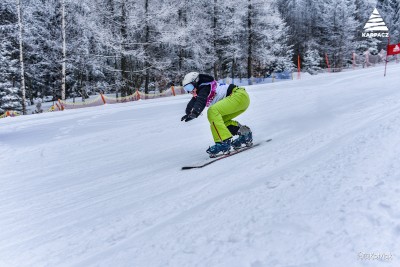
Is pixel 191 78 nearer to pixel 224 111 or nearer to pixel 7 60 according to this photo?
pixel 224 111

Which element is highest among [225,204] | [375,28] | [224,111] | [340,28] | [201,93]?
Answer: [340,28]

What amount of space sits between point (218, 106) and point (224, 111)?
6.4 inches

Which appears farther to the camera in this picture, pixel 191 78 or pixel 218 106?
pixel 218 106

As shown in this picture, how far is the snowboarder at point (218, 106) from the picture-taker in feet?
19.8

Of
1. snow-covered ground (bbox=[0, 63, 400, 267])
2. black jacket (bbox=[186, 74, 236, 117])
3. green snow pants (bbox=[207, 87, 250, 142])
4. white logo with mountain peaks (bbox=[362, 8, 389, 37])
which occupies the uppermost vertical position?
white logo with mountain peaks (bbox=[362, 8, 389, 37])

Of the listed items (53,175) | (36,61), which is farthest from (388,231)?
(36,61)

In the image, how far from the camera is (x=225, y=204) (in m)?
3.63

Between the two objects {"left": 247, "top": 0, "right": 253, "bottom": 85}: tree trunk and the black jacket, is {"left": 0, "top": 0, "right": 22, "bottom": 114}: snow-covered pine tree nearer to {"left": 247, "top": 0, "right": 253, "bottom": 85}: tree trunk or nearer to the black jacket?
{"left": 247, "top": 0, "right": 253, "bottom": 85}: tree trunk

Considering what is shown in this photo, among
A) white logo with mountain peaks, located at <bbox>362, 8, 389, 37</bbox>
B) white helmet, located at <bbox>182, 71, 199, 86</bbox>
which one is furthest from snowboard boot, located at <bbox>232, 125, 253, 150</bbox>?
white logo with mountain peaks, located at <bbox>362, 8, 389, 37</bbox>

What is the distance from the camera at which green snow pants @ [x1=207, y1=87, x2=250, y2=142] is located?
6.16 metres

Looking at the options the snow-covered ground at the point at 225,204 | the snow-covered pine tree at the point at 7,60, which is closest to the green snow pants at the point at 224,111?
the snow-covered ground at the point at 225,204

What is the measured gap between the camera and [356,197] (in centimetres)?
302

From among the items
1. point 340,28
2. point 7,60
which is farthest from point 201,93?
point 340,28

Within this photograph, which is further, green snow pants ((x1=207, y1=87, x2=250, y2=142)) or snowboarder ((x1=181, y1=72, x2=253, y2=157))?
green snow pants ((x1=207, y1=87, x2=250, y2=142))
